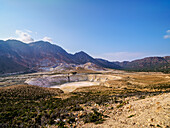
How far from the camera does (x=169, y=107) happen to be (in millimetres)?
7383

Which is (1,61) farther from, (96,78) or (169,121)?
(169,121)

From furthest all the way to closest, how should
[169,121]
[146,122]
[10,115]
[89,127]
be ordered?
[10,115]
[89,127]
[146,122]
[169,121]

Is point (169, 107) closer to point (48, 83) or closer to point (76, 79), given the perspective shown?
point (48, 83)

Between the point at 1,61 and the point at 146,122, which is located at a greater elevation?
the point at 1,61

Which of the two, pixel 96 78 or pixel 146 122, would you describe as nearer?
pixel 146 122

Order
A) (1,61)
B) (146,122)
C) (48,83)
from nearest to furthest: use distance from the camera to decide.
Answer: (146,122), (48,83), (1,61)

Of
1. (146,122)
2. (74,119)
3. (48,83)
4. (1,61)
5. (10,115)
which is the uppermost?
(1,61)

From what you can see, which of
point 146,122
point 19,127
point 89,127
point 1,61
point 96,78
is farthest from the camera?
point 1,61

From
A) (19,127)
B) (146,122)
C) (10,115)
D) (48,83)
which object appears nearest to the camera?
(146,122)

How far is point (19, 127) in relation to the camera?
8.48 metres

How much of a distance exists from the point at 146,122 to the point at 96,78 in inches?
2842

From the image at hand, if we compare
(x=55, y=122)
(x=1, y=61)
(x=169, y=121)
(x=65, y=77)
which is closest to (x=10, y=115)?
(x=55, y=122)

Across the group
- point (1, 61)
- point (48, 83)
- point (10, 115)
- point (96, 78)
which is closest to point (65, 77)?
point (48, 83)

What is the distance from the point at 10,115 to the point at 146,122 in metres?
14.5
